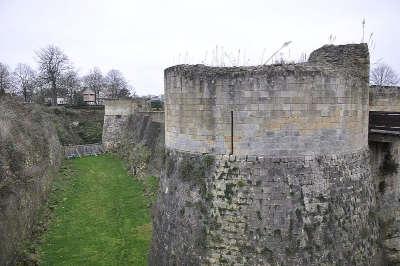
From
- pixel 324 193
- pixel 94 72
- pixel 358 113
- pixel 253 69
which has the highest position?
pixel 94 72

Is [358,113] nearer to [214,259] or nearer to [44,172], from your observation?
[214,259]

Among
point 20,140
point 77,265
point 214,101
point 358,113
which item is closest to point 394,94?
point 358,113

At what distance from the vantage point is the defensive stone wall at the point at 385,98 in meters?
12.7

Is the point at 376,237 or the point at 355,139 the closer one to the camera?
the point at 355,139

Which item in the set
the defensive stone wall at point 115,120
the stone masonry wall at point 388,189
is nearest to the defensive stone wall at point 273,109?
the stone masonry wall at point 388,189

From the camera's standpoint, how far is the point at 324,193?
7258mm

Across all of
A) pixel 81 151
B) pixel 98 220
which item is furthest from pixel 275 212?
pixel 81 151

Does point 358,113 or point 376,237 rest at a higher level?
point 358,113

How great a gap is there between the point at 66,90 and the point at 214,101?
189 ft

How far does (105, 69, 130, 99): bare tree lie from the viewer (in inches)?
2820

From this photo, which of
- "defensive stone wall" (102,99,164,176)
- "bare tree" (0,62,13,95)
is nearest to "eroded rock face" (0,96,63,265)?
"defensive stone wall" (102,99,164,176)

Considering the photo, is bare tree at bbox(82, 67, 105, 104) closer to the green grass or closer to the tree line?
the tree line

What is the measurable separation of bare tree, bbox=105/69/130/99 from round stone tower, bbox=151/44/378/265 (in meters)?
62.6

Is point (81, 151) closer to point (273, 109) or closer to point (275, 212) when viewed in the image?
point (275, 212)
